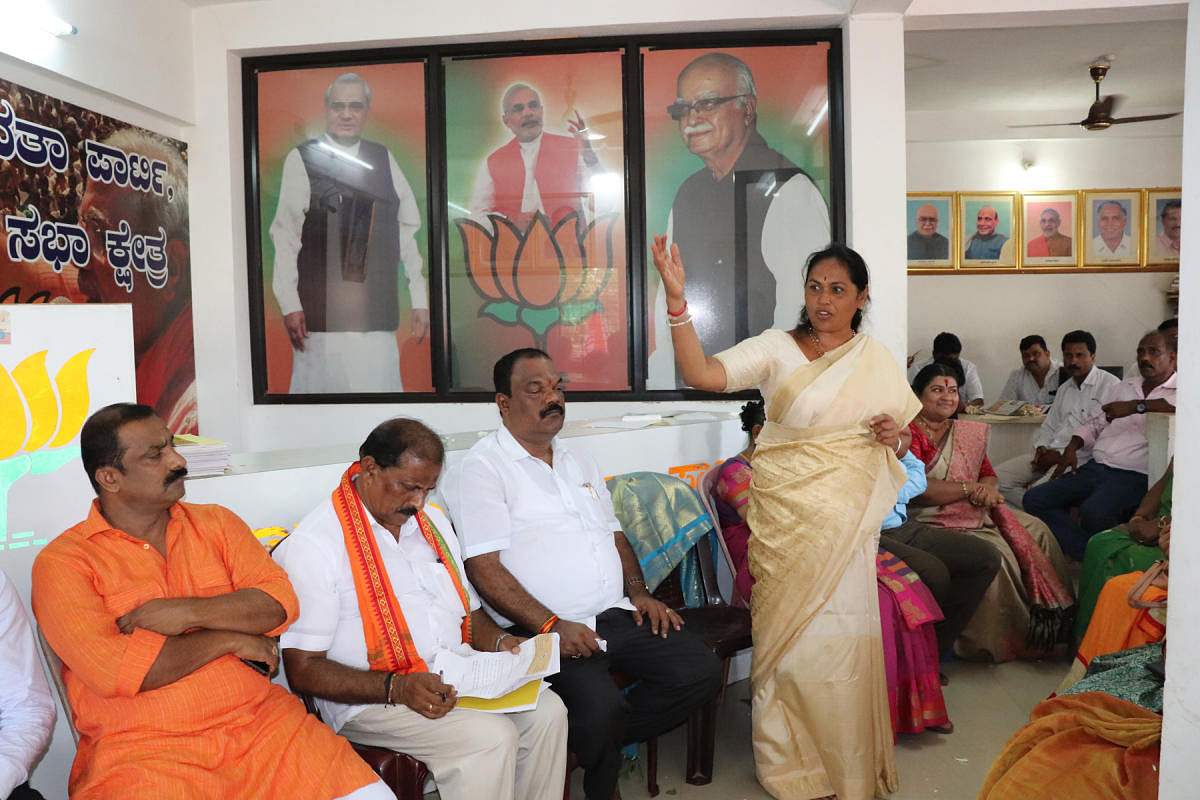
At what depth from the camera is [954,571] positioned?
353cm

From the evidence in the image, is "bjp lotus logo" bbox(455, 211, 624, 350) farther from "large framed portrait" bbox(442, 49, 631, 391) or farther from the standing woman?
the standing woman

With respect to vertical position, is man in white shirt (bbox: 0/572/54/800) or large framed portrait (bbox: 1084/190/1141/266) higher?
large framed portrait (bbox: 1084/190/1141/266)

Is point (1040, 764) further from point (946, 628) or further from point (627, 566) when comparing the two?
point (946, 628)

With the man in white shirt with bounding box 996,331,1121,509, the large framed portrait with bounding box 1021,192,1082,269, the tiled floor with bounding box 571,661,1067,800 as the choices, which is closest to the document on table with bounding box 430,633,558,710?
the tiled floor with bounding box 571,661,1067,800

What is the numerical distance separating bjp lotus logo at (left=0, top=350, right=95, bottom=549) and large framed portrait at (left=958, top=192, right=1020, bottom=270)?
7.60 meters

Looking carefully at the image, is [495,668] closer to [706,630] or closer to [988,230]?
[706,630]

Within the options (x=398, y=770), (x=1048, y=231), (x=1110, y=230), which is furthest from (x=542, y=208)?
(x=1110, y=230)

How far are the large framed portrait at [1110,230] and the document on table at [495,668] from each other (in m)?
7.56

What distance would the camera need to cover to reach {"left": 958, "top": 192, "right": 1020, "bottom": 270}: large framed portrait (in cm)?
820

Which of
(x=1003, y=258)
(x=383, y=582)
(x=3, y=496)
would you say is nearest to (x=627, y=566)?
(x=383, y=582)

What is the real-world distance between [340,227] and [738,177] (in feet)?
7.19

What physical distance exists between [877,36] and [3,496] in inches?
167

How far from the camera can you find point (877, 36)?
468 cm

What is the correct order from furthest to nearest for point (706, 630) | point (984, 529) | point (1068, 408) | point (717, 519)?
1. point (1068, 408)
2. point (984, 529)
3. point (717, 519)
4. point (706, 630)
